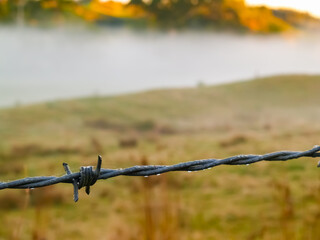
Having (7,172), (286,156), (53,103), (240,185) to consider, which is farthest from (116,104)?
(286,156)

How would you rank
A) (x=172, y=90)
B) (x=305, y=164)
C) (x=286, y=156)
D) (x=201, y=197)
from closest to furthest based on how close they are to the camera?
(x=286, y=156) < (x=201, y=197) < (x=305, y=164) < (x=172, y=90)

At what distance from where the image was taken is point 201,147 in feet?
44.6

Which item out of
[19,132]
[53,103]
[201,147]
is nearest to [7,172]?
[201,147]

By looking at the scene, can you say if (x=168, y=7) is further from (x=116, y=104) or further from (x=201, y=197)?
(x=201, y=197)

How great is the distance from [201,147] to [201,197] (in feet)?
21.1

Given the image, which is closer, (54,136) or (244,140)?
(244,140)

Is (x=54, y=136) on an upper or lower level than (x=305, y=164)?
upper

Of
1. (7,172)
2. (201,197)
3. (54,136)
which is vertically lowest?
(201,197)

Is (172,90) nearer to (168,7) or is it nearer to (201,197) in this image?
(168,7)

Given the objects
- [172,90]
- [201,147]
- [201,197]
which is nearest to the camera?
[201,197]

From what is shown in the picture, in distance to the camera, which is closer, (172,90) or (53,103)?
(53,103)

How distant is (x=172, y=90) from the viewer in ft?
84.9

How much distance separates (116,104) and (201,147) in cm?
993

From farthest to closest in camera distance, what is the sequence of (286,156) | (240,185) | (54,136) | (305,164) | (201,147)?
(54,136) → (201,147) → (305,164) → (240,185) → (286,156)
